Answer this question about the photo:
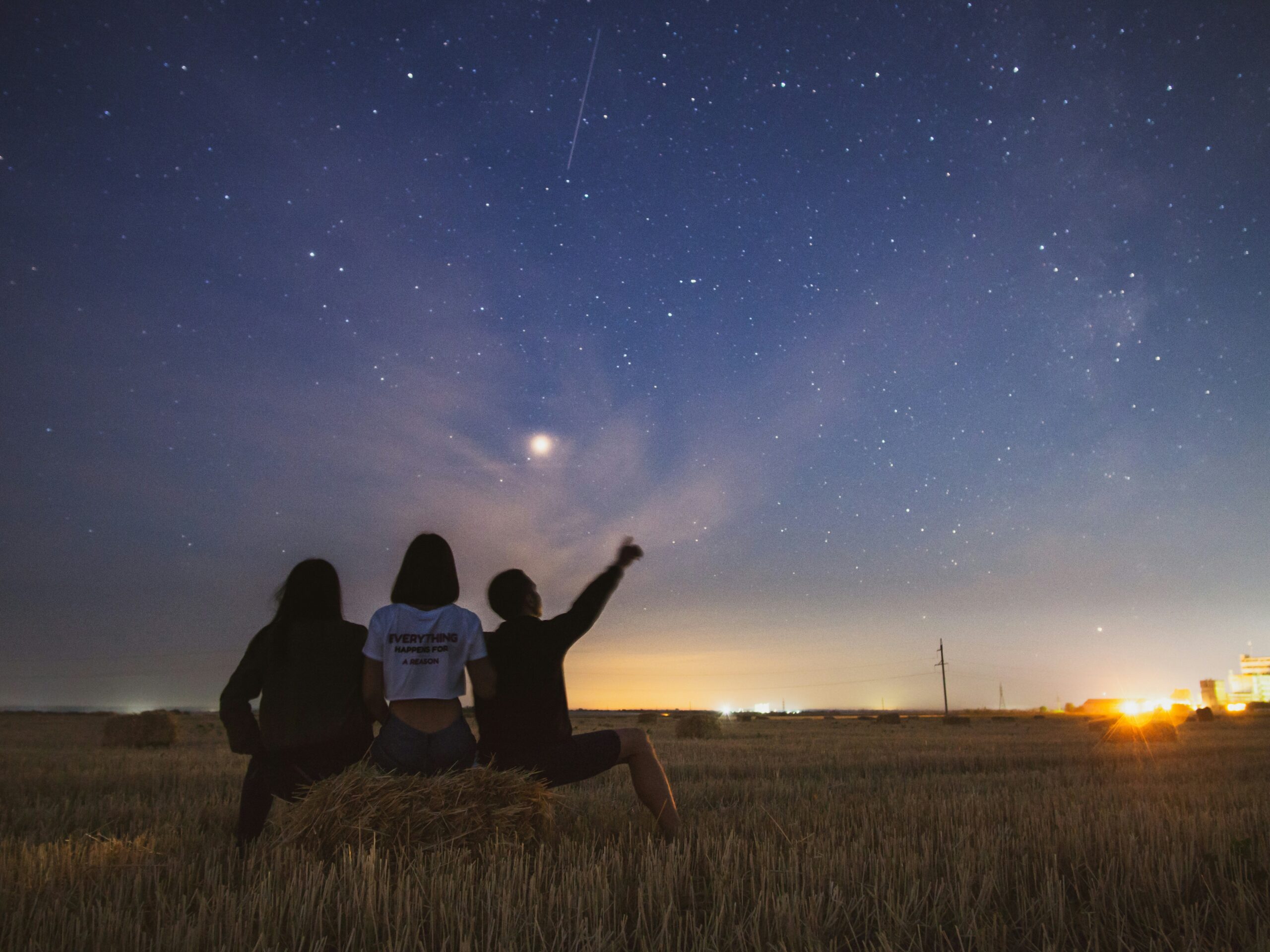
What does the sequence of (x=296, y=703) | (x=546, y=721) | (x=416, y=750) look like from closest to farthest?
(x=416, y=750) < (x=296, y=703) < (x=546, y=721)

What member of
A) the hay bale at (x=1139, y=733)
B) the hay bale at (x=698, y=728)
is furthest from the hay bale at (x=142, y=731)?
the hay bale at (x=1139, y=733)

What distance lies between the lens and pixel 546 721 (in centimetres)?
469

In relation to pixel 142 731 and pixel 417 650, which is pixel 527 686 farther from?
pixel 142 731

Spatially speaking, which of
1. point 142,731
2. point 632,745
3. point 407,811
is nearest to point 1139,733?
point 632,745

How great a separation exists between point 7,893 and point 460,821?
2.00 m

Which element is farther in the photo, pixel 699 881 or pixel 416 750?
pixel 416 750

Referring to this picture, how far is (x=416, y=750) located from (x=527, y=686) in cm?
74

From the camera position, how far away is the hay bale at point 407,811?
403 cm

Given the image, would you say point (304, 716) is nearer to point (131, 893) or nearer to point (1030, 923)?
point (131, 893)

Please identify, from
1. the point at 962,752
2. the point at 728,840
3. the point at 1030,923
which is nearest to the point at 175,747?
the point at 962,752

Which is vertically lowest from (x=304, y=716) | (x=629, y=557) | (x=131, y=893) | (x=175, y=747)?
(x=175, y=747)

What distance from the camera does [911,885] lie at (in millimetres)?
3395

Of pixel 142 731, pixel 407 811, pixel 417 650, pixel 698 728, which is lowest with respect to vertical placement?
pixel 698 728

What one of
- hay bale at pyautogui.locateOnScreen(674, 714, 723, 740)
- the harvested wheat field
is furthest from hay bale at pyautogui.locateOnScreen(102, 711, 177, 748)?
the harvested wheat field
